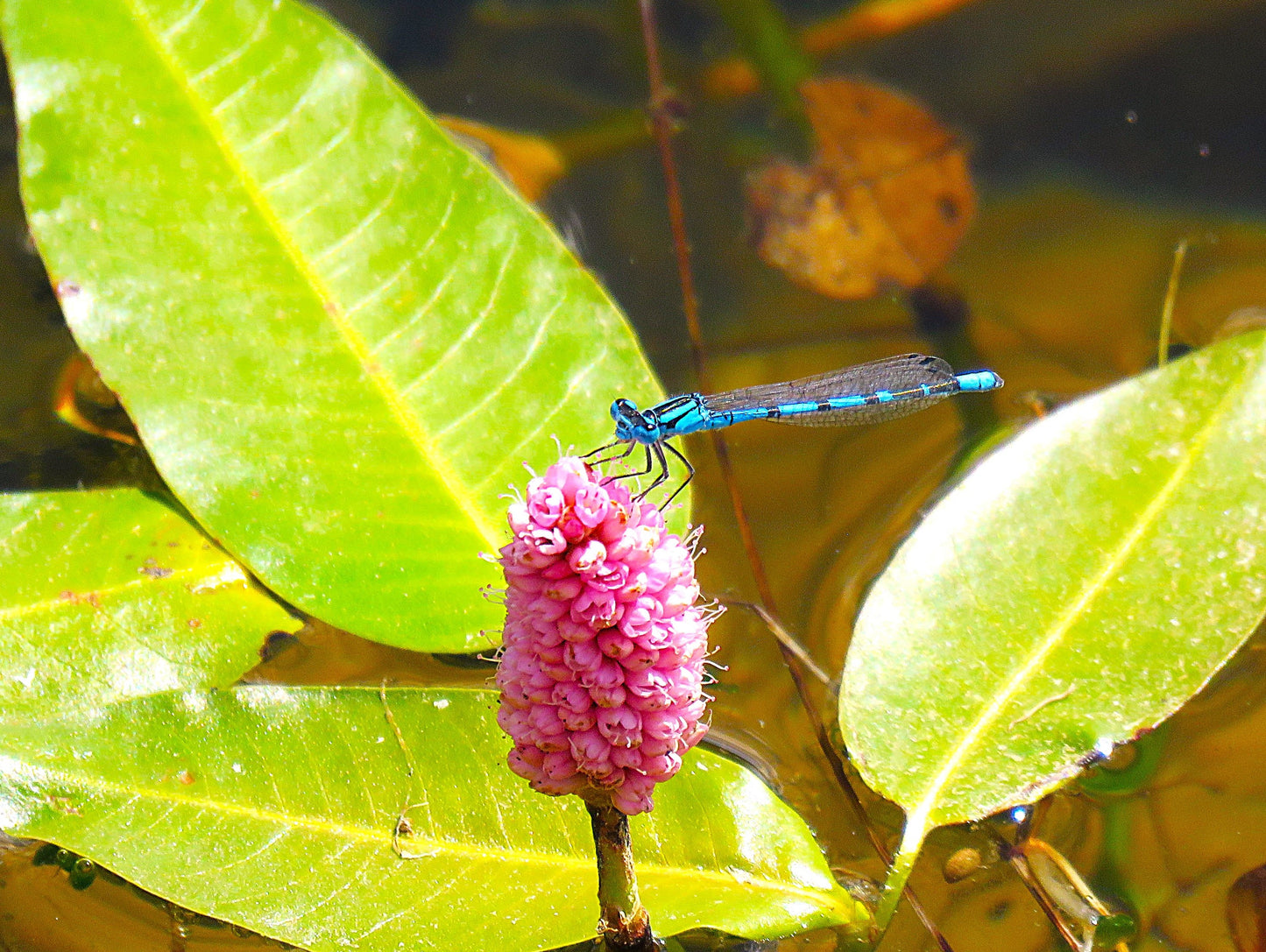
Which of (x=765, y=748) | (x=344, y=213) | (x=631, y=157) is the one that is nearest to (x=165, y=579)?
(x=344, y=213)

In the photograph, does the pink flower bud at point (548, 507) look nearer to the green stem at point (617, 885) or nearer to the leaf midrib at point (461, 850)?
the green stem at point (617, 885)

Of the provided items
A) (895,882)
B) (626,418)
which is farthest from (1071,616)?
(626,418)

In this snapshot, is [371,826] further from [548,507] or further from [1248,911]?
[1248,911]

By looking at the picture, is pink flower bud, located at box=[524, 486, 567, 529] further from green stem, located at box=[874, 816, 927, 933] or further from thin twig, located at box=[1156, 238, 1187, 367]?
thin twig, located at box=[1156, 238, 1187, 367]

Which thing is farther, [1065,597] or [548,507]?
[1065,597]

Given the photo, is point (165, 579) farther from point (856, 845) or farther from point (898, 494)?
point (898, 494)

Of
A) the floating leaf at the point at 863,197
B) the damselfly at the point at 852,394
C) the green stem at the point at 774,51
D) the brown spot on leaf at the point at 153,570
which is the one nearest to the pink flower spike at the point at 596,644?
the brown spot on leaf at the point at 153,570
